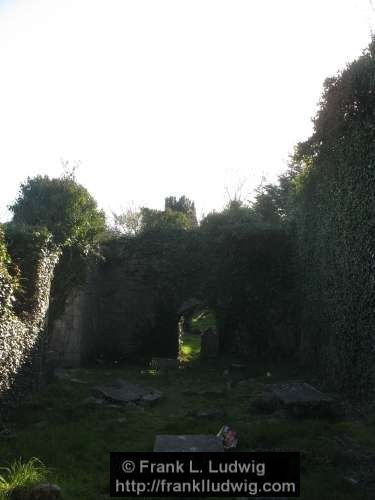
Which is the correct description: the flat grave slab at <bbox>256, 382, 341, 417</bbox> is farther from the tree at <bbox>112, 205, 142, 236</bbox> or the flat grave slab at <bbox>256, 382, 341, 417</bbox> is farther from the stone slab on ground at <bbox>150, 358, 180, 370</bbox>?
the tree at <bbox>112, 205, 142, 236</bbox>

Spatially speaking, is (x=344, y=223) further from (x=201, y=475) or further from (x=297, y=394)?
(x=201, y=475)

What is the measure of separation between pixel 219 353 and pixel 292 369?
3.50 meters

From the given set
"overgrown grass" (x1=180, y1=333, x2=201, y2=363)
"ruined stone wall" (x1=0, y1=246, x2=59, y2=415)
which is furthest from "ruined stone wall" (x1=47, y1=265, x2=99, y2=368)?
"ruined stone wall" (x1=0, y1=246, x2=59, y2=415)

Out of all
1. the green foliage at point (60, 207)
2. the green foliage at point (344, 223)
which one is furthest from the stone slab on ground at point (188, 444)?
the green foliage at point (60, 207)

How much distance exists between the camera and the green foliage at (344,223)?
324 inches

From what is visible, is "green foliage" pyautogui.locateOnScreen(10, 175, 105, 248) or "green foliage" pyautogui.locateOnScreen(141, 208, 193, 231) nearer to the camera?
"green foliage" pyautogui.locateOnScreen(10, 175, 105, 248)

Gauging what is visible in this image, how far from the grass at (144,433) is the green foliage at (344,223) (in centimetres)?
207

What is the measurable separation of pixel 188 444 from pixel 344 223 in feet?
19.8

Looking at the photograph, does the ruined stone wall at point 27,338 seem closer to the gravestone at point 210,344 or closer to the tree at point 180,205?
the gravestone at point 210,344

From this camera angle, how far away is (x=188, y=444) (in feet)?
17.3

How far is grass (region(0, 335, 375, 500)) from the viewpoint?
462 centimetres

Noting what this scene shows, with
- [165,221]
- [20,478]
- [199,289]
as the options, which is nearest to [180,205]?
[165,221]

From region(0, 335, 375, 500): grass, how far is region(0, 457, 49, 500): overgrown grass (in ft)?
0.19

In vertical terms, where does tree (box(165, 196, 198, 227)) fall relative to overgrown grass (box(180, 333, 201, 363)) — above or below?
above
